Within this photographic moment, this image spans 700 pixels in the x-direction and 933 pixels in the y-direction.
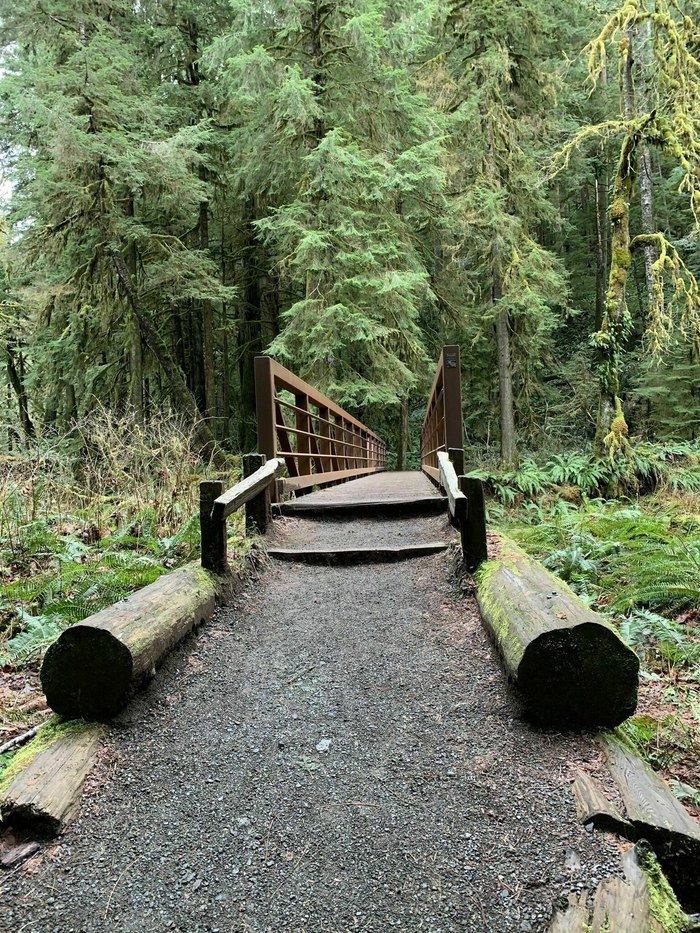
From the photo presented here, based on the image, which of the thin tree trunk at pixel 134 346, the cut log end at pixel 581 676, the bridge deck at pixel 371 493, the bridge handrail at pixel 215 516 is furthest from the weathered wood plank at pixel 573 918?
the thin tree trunk at pixel 134 346

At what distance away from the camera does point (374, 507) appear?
5.69m

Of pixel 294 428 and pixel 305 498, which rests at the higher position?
pixel 294 428

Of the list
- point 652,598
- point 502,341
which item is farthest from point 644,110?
point 652,598

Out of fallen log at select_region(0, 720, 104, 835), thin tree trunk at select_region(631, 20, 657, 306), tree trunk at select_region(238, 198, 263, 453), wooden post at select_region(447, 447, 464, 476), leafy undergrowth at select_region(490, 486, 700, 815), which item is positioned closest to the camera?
fallen log at select_region(0, 720, 104, 835)

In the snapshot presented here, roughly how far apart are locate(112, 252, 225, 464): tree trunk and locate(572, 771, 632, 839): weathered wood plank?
9.44 metres

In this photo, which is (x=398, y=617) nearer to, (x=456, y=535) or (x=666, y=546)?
(x=456, y=535)

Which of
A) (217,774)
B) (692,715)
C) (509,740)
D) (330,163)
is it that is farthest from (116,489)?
(330,163)

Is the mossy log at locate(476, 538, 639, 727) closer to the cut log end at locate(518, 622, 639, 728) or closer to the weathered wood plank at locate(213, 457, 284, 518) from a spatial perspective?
the cut log end at locate(518, 622, 639, 728)

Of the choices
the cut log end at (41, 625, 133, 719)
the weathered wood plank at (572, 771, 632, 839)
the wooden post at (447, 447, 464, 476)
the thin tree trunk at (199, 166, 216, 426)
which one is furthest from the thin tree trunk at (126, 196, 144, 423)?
the weathered wood plank at (572, 771, 632, 839)

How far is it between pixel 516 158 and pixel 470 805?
51.9 ft

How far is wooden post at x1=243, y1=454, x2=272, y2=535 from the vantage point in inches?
185

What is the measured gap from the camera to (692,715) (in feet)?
8.51

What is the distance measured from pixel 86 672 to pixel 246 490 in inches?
75.7

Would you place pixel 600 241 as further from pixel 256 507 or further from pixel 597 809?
pixel 597 809
